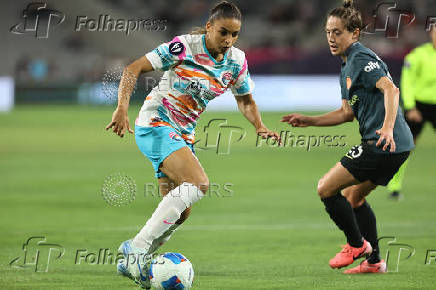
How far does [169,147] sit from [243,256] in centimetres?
208

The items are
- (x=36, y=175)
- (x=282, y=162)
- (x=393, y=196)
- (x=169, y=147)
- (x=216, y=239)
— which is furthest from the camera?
(x=282, y=162)

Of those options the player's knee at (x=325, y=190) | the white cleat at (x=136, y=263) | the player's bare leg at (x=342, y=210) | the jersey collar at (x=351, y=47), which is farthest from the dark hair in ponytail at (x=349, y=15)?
the white cleat at (x=136, y=263)

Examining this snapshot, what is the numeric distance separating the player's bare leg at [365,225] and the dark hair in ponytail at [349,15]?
1.44m

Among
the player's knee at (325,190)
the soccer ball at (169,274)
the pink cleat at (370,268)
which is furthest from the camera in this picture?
the pink cleat at (370,268)

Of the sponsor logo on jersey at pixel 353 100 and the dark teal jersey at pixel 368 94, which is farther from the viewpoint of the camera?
the sponsor logo on jersey at pixel 353 100

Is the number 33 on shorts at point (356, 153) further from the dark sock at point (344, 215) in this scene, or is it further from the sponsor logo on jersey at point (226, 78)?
the sponsor logo on jersey at point (226, 78)

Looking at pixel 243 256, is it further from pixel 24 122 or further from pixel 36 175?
pixel 24 122

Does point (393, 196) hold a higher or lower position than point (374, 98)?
lower

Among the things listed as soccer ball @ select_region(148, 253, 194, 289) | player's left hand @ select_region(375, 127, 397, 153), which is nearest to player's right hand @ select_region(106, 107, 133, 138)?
soccer ball @ select_region(148, 253, 194, 289)

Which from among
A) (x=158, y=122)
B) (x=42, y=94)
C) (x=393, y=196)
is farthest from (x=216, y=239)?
(x=42, y=94)

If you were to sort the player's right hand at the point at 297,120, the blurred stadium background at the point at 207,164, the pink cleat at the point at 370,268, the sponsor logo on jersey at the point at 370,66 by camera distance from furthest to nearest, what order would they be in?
the blurred stadium background at the point at 207,164 < the pink cleat at the point at 370,268 < the player's right hand at the point at 297,120 < the sponsor logo on jersey at the point at 370,66

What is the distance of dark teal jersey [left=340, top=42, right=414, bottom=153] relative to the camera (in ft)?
21.3

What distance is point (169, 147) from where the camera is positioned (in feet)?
20.1

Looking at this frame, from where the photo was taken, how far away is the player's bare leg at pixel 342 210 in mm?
6672
